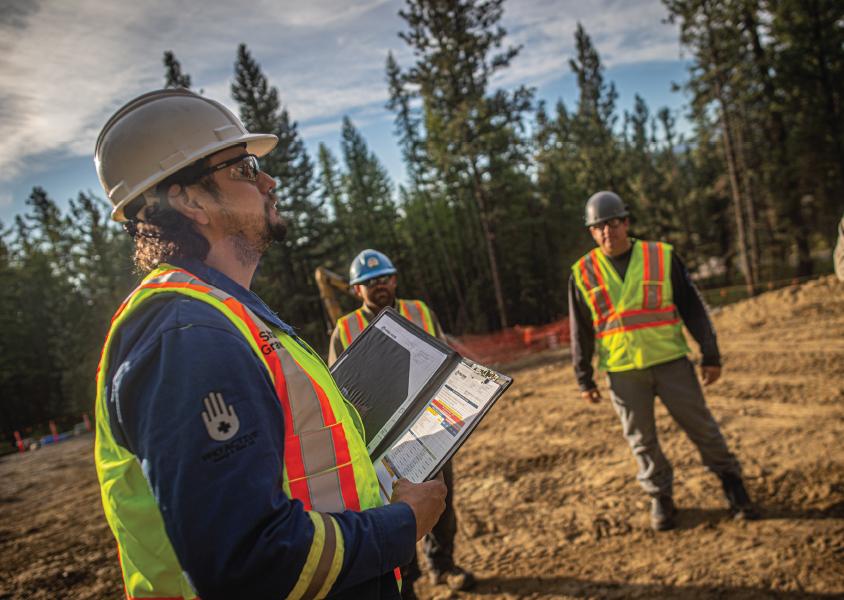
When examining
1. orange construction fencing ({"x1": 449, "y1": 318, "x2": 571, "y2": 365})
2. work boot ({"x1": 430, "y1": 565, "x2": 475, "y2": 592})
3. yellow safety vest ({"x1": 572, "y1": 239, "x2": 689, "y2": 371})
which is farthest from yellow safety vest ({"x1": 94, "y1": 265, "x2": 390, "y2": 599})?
orange construction fencing ({"x1": 449, "y1": 318, "x2": 571, "y2": 365})

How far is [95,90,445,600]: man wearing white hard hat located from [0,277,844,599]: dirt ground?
9.78 ft

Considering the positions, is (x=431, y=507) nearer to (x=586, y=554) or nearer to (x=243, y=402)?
(x=243, y=402)

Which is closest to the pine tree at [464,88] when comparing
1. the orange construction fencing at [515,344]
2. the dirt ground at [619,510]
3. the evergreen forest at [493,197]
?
the evergreen forest at [493,197]

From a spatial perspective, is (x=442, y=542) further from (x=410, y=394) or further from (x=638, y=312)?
(x=410, y=394)

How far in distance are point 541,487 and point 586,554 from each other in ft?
4.38

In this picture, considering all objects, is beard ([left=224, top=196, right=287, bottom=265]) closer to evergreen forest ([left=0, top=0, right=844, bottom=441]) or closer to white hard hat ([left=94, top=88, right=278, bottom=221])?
white hard hat ([left=94, top=88, right=278, bottom=221])

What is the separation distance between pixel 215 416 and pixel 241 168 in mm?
905

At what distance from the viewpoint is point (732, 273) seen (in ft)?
123

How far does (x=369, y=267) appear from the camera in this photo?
4.34m

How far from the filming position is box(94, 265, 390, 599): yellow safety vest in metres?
1.16

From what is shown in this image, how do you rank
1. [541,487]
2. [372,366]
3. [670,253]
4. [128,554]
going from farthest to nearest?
[541,487]
[670,253]
[372,366]
[128,554]

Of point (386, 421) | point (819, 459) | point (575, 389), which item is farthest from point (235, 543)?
point (575, 389)

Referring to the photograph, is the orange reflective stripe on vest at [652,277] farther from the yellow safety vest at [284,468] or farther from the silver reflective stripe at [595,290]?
the yellow safety vest at [284,468]

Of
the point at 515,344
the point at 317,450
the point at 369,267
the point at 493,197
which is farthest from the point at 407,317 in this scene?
the point at 493,197
